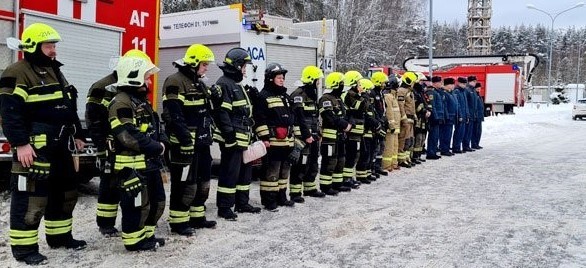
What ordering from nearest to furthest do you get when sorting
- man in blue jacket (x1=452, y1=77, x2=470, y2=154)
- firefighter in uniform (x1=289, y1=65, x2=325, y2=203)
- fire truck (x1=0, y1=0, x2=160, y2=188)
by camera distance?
fire truck (x1=0, y1=0, x2=160, y2=188), firefighter in uniform (x1=289, y1=65, x2=325, y2=203), man in blue jacket (x1=452, y1=77, x2=470, y2=154)

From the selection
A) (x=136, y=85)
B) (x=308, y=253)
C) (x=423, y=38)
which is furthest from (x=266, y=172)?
(x=423, y=38)

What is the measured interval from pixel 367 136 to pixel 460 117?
539 centimetres

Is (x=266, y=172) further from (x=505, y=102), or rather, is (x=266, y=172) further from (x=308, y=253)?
(x=505, y=102)

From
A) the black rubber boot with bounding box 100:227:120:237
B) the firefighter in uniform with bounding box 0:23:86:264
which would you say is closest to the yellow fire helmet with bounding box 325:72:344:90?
the black rubber boot with bounding box 100:227:120:237

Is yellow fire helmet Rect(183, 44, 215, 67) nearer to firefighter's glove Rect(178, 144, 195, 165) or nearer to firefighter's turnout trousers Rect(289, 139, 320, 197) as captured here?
firefighter's glove Rect(178, 144, 195, 165)

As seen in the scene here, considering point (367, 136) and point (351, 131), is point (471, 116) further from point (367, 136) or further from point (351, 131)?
point (351, 131)

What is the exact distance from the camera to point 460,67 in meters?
27.7

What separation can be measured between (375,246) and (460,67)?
24.1m

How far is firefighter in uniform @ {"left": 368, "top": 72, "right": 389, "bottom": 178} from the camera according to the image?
964 cm

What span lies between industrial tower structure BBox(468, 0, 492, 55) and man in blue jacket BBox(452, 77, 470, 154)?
5604cm

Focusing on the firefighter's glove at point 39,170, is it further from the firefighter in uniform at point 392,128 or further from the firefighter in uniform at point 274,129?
the firefighter in uniform at point 392,128

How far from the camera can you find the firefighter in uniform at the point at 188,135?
5551mm

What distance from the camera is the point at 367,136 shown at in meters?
9.02

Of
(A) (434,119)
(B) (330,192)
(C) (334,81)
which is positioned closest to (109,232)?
(B) (330,192)
